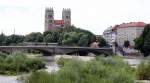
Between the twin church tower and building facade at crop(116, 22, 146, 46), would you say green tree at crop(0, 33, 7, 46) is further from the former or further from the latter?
building facade at crop(116, 22, 146, 46)

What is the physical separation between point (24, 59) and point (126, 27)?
72741 mm

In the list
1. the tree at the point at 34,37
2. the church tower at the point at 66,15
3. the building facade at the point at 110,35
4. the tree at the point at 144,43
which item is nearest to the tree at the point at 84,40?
the tree at the point at 34,37

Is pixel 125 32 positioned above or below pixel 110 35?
above

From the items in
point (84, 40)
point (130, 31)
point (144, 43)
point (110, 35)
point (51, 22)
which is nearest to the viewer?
point (144, 43)

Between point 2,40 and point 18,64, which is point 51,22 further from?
point 18,64

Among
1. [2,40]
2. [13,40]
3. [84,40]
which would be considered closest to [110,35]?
[13,40]

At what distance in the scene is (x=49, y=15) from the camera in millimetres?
125938

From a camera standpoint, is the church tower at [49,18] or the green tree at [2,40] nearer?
the green tree at [2,40]

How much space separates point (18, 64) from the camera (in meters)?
39.7

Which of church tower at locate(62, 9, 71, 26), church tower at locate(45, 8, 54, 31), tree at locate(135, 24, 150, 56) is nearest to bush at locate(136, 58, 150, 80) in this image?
tree at locate(135, 24, 150, 56)

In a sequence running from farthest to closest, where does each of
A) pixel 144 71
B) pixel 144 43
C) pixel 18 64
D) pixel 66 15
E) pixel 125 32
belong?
1. pixel 66 15
2. pixel 125 32
3. pixel 144 43
4. pixel 18 64
5. pixel 144 71

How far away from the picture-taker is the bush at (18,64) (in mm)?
38275

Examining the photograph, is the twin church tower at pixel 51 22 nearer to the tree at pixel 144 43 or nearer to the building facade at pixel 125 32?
the building facade at pixel 125 32

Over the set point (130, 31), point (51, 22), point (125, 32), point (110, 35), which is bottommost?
point (110, 35)
